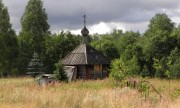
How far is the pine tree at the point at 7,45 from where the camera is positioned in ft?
148

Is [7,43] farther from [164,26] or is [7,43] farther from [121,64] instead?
[164,26]

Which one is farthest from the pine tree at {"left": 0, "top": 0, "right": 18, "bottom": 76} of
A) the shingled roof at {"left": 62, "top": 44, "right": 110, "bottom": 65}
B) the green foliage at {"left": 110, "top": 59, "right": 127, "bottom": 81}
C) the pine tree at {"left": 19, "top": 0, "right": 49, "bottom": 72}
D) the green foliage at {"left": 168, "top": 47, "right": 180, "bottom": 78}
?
the green foliage at {"left": 110, "top": 59, "right": 127, "bottom": 81}

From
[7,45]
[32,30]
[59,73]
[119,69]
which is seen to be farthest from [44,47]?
[119,69]

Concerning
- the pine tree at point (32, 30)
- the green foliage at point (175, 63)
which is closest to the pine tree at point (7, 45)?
the pine tree at point (32, 30)

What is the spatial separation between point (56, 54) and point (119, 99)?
35785 mm

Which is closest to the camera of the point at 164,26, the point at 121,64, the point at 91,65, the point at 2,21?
the point at 121,64

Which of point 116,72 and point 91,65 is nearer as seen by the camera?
point 116,72

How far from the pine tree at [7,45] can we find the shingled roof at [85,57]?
43.8ft

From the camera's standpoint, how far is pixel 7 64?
1817 inches

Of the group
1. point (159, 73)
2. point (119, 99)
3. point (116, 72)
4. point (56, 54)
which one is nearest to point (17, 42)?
point (56, 54)

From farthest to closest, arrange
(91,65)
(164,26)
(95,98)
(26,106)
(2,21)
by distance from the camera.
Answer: (164,26)
(2,21)
(91,65)
(95,98)
(26,106)

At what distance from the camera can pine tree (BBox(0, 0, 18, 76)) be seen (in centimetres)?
4525

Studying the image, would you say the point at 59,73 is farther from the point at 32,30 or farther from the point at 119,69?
the point at 32,30

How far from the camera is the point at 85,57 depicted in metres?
34.2
